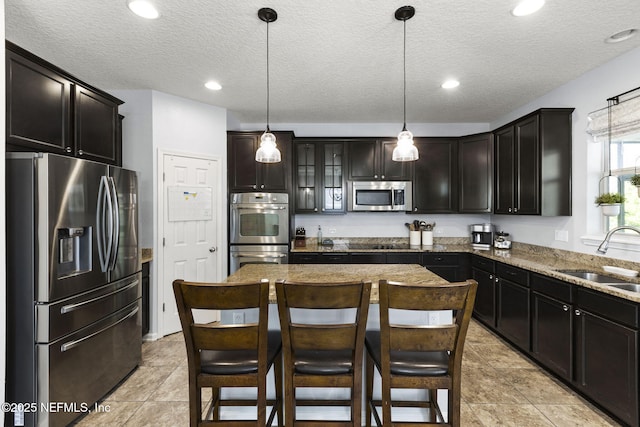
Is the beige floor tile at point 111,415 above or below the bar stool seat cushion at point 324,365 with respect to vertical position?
below

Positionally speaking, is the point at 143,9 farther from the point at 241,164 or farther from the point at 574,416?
the point at 574,416

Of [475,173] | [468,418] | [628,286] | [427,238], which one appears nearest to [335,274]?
[468,418]

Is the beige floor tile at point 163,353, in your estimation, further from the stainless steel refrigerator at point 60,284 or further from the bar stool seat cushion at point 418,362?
the bar stool seat cushion at point 418,362

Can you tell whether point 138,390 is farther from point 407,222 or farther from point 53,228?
point 407,222

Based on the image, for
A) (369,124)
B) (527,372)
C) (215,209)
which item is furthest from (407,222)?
(215,209)

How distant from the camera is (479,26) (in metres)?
2.28

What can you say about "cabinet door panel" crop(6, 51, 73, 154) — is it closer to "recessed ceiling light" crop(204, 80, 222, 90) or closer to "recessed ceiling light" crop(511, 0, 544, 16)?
"recessed ceiling light" crop(204, 80, 222, 90)

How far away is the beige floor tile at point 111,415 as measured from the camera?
6.97 feet

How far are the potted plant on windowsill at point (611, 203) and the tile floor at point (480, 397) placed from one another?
1.47 meters

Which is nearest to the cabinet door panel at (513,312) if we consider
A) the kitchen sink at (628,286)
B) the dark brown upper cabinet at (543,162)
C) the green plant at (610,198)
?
the kitchen sink at (628,286)

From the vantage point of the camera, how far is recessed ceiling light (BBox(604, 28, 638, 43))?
2320 mm

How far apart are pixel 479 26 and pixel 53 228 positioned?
307cm

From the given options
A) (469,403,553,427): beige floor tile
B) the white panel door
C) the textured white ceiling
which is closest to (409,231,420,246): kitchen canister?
the textured white ceiling

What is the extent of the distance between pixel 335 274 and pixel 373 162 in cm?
254
